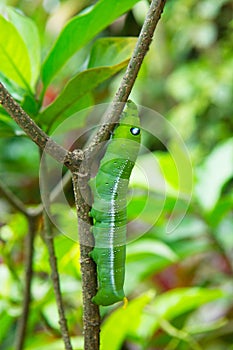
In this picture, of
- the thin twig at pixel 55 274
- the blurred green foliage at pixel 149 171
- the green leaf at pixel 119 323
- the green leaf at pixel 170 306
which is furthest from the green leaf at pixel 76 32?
the green leaf at pixel 170 306

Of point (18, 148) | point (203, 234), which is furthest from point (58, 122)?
point (18, 148)

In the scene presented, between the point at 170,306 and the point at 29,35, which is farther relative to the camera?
the point at 170,306

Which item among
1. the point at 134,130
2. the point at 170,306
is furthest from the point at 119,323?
the point at 134,130

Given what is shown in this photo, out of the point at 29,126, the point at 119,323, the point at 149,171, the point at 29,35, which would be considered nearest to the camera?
the point at 29,126

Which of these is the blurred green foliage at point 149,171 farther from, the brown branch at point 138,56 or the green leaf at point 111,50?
the brown branch at point 138,56

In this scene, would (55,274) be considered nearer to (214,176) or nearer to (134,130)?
(134,130)

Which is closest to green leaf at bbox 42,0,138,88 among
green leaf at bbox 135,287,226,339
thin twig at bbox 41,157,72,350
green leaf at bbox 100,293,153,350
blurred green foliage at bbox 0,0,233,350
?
blurred green foliage at bbox 0,0,233,350

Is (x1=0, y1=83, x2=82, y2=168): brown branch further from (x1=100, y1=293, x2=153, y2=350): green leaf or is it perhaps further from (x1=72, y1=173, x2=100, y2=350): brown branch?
(x1=100, y1=293, x2=153, y2=350): green leaf
